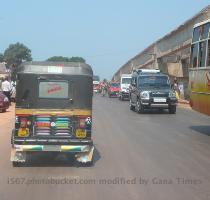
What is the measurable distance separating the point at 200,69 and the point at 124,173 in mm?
7978

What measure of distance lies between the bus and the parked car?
8983mm

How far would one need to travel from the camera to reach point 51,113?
10297mm

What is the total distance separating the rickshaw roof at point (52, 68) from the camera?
1040 cm

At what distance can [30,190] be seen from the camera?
26.6 ft

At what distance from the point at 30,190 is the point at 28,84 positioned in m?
2.81

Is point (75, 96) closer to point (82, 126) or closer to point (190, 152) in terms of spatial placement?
point (82, 126)

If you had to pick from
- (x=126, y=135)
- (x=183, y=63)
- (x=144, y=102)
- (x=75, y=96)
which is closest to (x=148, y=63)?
(x=183, y=63)

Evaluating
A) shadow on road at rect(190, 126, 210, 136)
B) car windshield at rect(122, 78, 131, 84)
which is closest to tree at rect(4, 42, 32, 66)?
car windshield at rect(122, 78, 131, 84)

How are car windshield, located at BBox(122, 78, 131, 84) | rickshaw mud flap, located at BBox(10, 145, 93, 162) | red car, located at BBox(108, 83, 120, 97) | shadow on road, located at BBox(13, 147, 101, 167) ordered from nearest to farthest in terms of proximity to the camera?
rickshaw mud flap, located at BBox(10, 145, 93, 162)
shadow on road, located at BBox(13, 147, 101, 167)
car windshield, located at BBox(122, 78, 131, 84)
red car, located at BBox(108, 83, 120, 97)

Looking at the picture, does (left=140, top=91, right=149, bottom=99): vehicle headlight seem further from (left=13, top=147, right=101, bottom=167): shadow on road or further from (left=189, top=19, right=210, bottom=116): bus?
(left=13, top=147, right=101, bottom=167): shadow on road

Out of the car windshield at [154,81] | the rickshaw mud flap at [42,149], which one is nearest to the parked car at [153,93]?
the car windshield at [154,81]

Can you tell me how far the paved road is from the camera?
795 cm

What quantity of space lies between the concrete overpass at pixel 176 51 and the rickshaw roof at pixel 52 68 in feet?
83.1

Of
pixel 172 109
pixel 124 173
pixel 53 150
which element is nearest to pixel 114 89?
pixel 172 109
